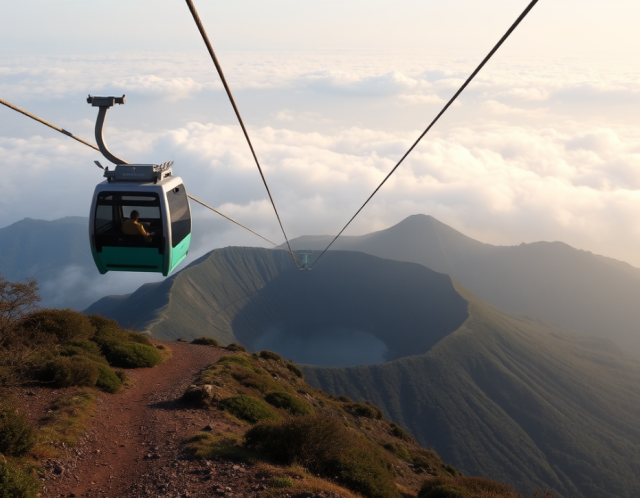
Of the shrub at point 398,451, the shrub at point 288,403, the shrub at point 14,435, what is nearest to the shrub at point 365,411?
the shrub at point 398,451

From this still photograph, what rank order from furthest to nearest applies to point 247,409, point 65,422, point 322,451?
point 247,409 → point 65,422 → point 322,451

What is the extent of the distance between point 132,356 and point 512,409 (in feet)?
522

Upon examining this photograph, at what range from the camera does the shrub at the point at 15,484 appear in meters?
13.9

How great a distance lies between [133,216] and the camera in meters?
15.1

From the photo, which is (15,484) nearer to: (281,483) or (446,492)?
(281,483)

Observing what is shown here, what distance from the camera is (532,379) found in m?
183

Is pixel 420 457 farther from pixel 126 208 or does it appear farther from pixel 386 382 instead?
pixel 386 382

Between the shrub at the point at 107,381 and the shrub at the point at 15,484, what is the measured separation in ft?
43.7

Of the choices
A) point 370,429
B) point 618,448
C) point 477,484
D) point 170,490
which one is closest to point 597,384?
point 618,448

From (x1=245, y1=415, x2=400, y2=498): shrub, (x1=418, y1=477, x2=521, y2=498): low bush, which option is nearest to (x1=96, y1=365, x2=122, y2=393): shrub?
(x1=245, y1=415, x2=400, y2=498): shrub

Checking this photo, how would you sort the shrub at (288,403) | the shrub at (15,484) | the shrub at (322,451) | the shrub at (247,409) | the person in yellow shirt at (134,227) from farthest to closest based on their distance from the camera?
the shrub at (288,403)
the shrub at (247,409)
the shrub at (322,451)
the person in yellow shirt at (134,227)
the shrub at (15,484)

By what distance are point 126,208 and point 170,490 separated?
967 centimetres

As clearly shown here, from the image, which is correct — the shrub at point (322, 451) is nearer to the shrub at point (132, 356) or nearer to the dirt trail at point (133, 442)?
the dirt trail at point (133, 442)

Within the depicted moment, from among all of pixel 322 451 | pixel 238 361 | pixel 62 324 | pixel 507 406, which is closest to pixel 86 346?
pixel 62 324
